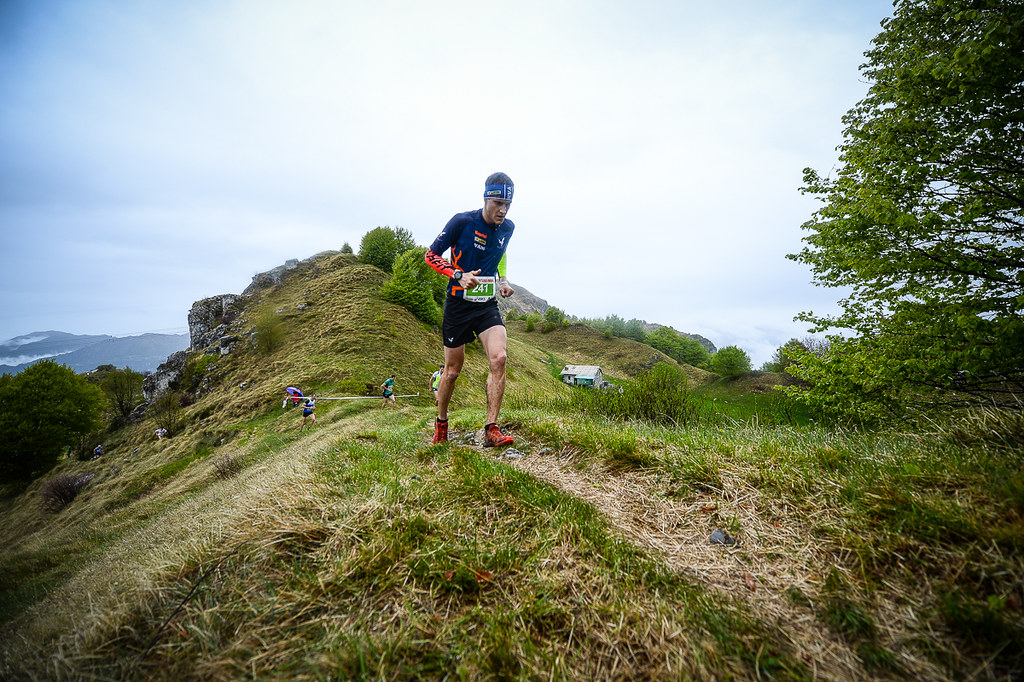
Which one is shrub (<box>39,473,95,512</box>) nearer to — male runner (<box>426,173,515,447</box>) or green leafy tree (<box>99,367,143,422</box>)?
green leafy tree (<box>99,367,143,422</box>)

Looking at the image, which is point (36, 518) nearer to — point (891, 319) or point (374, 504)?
point (374, 504)

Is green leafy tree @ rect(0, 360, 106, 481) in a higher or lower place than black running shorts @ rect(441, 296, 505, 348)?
lower

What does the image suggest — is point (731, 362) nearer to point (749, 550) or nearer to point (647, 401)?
point (647, 401)

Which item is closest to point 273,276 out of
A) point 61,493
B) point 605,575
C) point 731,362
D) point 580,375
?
point 61,493

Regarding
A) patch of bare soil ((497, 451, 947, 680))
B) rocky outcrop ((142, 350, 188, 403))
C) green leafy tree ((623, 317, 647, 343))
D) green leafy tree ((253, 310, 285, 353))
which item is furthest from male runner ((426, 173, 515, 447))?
green leafy tree ((623, 317, 647, 343))

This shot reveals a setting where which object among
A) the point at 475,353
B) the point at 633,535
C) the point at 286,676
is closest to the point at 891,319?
the point at 633,535

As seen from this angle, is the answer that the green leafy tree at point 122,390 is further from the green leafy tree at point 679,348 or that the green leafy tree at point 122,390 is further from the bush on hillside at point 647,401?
the green leafy tree at point 679,348

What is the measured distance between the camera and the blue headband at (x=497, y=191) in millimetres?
4879

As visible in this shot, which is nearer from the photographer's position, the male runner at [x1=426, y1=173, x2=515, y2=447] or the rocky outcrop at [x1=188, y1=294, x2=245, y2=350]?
the male runner at [x1=426, y1=173, x2=515, y2=447]

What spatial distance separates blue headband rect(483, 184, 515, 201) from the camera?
16.0 ft

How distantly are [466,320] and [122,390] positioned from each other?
6498cm

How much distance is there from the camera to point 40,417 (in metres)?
31.7

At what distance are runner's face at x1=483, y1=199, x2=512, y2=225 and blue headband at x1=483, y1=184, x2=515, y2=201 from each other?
0.05m

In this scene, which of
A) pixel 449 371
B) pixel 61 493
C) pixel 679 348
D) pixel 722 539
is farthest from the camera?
pixel 679 348
